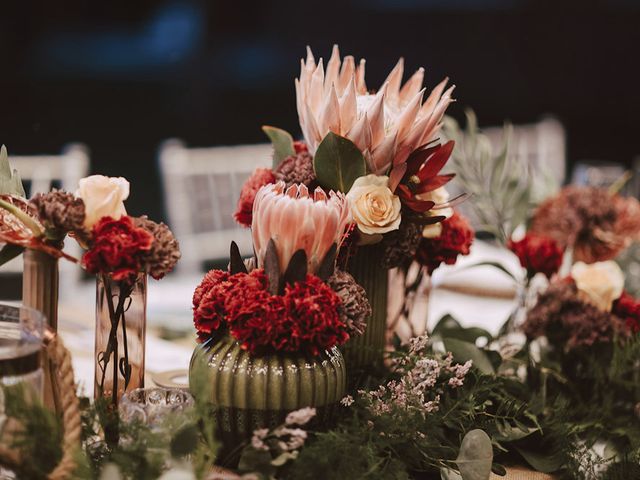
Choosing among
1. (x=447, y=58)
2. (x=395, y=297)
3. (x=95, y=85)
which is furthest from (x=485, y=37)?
(x=395, y=297)

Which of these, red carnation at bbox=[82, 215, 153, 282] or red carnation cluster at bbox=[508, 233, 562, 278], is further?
red carnation cluster at bbox=[508, 233, 562, 278]

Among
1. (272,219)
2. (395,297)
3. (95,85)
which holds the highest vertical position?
(95,85)

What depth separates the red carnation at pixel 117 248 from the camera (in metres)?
0.86

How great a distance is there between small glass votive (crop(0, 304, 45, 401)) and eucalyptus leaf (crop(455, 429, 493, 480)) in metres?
0.43

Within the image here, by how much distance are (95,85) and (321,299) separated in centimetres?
813

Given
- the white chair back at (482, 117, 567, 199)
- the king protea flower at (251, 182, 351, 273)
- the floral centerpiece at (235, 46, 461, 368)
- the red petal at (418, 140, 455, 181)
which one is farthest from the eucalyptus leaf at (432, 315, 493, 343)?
the white chair back at (482, 117, 567, 199)

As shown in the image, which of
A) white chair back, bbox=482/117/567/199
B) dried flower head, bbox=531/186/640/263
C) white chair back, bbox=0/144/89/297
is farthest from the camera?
white chair back, bbox=482/117/567/199

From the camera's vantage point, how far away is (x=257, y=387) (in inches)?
36.0

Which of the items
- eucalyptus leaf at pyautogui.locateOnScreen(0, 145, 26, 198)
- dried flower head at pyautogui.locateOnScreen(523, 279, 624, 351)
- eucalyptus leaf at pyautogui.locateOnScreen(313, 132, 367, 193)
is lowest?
dried flower head at pyautogui.locateOnScreen(523, 279, 624, 351)

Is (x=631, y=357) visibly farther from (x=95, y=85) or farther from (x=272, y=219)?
(x=95, y=85)

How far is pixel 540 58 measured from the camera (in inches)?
324

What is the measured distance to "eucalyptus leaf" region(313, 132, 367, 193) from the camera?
1058mm

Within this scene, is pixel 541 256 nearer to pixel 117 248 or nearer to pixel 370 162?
pixel 370 162

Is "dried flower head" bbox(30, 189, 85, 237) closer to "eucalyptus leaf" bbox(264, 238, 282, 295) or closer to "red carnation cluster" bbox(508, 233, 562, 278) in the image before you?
"eucalyptus leaf" bbox(264, 238, 282, 295)
